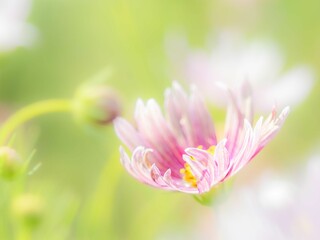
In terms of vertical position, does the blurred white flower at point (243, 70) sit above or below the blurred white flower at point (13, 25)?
below

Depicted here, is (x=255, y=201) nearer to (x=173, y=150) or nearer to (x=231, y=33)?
(x=173, y=150)

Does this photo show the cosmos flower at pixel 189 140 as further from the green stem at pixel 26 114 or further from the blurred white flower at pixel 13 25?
the blurred white flower at pixel 13 25

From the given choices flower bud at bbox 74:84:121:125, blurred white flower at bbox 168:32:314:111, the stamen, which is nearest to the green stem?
flower bud at bbox 74:84:121:125

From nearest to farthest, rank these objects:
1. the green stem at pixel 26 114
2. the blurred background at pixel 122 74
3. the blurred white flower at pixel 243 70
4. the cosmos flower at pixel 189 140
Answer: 1. the cosmos flower at pixel 189 140
2. the green stem at pixel 26 114
3. the blurred background at pixel 122 74
4. the blurred white flower at pixel 243 70

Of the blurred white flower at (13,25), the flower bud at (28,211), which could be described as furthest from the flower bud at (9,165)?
the blurred white flower at (13,25)

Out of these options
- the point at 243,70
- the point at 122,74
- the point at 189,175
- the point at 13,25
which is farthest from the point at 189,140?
the point at 122,74

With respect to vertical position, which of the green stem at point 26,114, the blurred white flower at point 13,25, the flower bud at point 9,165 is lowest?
the blurred white flower at point 13,25

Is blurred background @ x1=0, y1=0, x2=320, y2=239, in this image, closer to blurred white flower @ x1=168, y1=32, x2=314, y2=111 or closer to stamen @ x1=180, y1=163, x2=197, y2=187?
blurred white flower @ x1=168, y1=32, x2=314, y2=111
